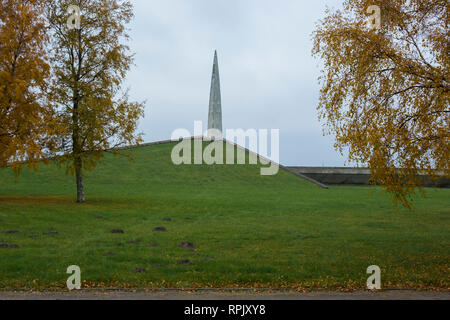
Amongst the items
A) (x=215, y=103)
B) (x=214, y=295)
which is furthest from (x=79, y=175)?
(x=215, y=103)

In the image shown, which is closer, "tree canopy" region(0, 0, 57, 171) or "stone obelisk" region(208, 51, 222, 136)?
"tree canopy" region(0, 0, 57, 171)

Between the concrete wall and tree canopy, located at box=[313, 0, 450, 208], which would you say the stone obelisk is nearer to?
the concrete wall

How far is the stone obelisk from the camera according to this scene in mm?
71812

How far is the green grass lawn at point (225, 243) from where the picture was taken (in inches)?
411

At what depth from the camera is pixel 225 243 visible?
15500 mm

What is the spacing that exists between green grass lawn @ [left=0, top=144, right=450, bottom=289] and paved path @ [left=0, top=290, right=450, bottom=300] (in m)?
0.69

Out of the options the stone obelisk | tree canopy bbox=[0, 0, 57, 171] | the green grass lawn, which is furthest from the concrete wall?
tree canopy bbox=[0, 0, 57, 171]

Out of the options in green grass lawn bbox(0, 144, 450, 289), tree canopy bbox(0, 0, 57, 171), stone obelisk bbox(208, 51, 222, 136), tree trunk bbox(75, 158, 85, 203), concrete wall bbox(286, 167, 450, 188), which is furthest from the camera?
stone obelisk bbox(208, 51, 222, 136)

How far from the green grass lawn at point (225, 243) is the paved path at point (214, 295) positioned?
2.26 ft

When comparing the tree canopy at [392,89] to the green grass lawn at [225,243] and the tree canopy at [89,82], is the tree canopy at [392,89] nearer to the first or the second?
the green grass lawn at [225,243]

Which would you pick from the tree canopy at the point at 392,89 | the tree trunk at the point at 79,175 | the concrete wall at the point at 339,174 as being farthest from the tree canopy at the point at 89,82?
the concrete wall at the point at 339,174

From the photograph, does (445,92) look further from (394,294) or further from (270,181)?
(270,181)

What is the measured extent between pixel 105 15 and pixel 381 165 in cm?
2287

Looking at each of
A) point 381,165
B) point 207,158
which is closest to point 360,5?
point 381,165
